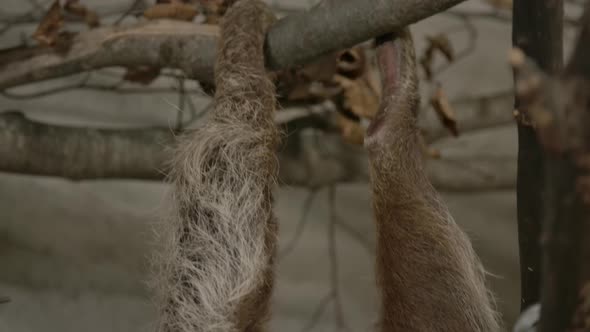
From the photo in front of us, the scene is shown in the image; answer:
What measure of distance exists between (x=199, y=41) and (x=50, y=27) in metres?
0.37

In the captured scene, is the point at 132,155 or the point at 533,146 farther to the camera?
the point at 132,155

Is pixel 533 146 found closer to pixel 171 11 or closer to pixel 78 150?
pixel 171 11

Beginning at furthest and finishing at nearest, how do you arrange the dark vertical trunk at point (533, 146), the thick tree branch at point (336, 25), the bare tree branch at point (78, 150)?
the bare tree branch at point (78, 150), the thick tree branch at point (336, 25), the dark vertical trunk at point (533, 146)

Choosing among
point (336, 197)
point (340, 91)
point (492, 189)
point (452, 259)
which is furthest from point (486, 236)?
point (452, 259)

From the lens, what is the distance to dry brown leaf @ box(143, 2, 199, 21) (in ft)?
A: 5.63

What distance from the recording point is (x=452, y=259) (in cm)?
142

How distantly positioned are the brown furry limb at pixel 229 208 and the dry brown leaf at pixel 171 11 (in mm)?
281

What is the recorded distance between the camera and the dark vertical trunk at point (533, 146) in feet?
3.48

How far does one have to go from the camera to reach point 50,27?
1701 millimetres

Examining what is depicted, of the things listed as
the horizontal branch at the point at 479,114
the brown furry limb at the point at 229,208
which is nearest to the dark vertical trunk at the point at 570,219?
the brown furry limb at the point at 229,208

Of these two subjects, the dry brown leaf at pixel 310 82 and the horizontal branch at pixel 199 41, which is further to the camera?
the dry brown leaf at pixel 310 82

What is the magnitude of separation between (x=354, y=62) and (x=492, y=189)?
786mm

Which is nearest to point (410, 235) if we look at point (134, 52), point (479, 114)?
point (134, 52)

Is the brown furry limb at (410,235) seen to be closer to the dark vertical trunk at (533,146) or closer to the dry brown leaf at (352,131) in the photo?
the dark vertical trunk at (533,146)
